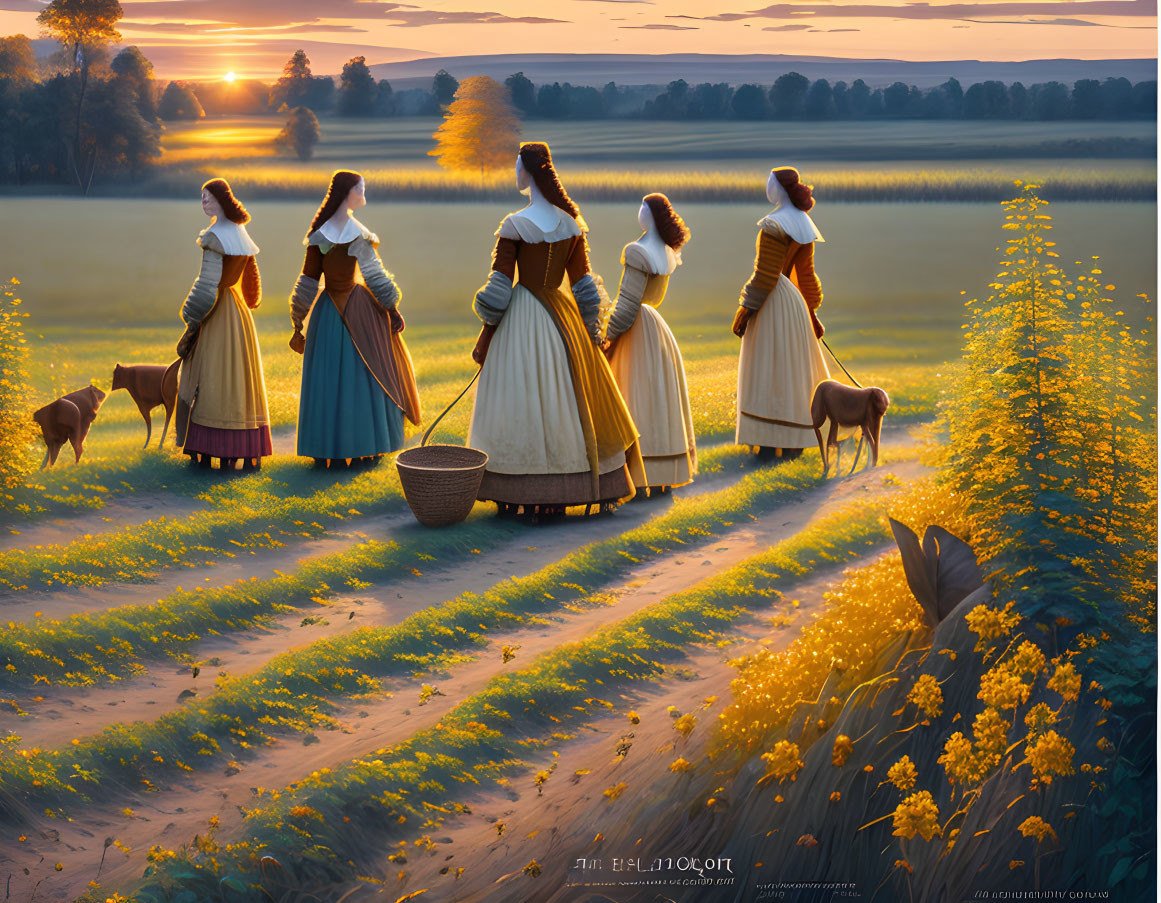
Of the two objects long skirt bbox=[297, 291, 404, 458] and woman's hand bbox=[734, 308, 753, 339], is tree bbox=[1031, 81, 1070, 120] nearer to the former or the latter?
woman's hand bbox=[734, 308, 753, 339]

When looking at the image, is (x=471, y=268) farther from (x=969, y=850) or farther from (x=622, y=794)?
(x=969, y=850)

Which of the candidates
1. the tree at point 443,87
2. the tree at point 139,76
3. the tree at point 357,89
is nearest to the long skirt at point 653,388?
the tree at point 443,87

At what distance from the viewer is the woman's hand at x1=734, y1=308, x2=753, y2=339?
843 centimetres

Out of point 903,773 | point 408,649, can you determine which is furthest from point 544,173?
point 903,773

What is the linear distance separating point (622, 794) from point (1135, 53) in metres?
4.46

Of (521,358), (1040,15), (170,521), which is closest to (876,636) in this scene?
(521,358)

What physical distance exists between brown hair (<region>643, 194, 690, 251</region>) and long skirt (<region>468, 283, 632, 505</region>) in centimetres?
101

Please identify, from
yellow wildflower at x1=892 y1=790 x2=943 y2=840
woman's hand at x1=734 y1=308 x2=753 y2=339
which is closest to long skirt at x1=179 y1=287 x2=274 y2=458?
woman's hand at x1=734 y1=308 x2=753 y2=339

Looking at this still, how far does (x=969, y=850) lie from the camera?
4473mm

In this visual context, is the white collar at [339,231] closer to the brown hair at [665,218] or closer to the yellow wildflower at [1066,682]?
the brown hair at [665,218]

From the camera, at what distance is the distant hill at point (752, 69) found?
21.6 feet

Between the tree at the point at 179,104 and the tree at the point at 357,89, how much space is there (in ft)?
3.22

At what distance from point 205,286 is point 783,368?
3.92m

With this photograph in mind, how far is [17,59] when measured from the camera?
7.44 metres
